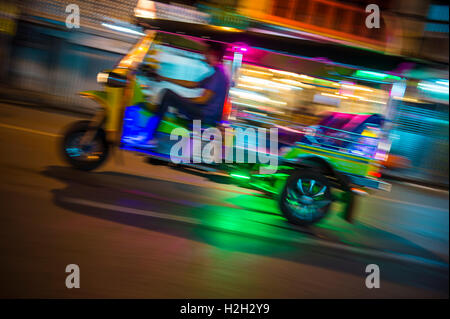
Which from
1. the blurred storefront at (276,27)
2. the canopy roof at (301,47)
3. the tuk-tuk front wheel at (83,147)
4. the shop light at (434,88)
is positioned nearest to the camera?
the canopy roof at (301,47)

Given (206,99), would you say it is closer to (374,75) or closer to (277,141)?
(277,141)

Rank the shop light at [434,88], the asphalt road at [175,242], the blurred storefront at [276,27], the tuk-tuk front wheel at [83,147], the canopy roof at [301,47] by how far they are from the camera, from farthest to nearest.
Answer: the blurred storefront at [276,27] → the shop light at [434,88] → the tuk-tuk front wheel at [83,147] → the canopy roof at [301,47] → the asphalt road at [175,242]

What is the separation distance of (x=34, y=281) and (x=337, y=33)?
12923mm

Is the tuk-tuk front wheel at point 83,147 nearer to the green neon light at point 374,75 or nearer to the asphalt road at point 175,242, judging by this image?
the asphalt road at point 175,242

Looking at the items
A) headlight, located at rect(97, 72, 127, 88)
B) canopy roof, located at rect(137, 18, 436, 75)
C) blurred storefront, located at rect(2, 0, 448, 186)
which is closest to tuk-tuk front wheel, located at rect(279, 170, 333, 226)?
canopy roof, located at rect(137, 18, 436, 75)

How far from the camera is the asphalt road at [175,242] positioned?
3119mm

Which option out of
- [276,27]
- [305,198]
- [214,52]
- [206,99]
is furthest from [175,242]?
[276,27]

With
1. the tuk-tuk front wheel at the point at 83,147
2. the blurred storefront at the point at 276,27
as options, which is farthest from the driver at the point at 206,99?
the blurred storefront at the point at 276,27

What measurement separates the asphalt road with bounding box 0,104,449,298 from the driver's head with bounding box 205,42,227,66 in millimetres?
2036

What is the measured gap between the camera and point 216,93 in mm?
5125

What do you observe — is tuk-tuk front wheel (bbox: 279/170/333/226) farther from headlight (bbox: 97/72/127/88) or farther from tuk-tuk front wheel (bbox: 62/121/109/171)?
tuk-tuk front wheel (bbox: 62/121/109/171)

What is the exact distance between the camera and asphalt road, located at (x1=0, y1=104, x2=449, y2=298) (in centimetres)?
312

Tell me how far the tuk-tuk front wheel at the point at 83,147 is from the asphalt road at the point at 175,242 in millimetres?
173
